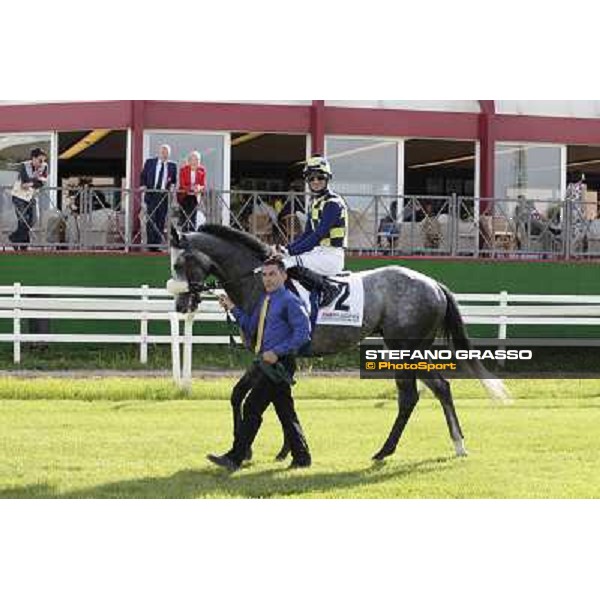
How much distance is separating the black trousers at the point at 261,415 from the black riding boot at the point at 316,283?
624mm

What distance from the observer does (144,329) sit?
852 cm

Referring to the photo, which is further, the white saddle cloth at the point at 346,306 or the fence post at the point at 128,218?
the fence post at the point at 128,218

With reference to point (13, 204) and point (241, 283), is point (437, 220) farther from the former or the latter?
point (13, 204)

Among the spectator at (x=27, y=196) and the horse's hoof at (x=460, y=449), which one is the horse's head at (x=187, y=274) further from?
the spectator at (x=27, y=196)

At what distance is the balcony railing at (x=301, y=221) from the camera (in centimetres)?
840

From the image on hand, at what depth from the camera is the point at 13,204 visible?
32.0ft

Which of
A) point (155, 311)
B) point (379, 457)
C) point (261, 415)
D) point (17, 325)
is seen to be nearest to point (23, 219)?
point (17, 325)

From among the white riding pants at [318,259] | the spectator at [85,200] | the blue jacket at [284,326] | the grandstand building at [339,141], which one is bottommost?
the blue jacket at [284,326]

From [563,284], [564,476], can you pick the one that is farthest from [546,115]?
[564,476]

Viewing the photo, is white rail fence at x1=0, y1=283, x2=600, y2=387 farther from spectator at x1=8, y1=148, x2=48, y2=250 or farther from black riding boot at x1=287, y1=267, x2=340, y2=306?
black riding boot at x1=287, y1=267, x2=340, y2=306

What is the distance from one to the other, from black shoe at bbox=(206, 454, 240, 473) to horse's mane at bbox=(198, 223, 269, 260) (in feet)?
4.21

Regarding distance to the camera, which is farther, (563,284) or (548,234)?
(548,234)

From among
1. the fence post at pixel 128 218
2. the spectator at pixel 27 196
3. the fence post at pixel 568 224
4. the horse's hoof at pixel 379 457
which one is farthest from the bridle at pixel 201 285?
the fence post at pixel 568 224

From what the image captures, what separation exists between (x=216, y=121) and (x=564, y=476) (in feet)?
16.2
